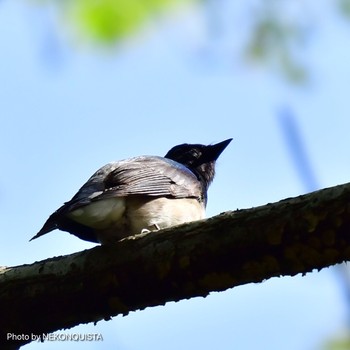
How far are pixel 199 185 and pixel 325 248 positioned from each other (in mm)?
3067

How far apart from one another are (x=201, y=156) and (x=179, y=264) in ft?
12.4

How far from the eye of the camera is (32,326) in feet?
10.4

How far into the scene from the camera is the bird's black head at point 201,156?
6.63m

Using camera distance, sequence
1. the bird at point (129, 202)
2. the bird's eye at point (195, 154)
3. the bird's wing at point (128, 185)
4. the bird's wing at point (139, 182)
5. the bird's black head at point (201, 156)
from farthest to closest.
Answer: the bird's eye at point (195, 154) → the bird's black head at point (201, 156) → the bird's wing at point (139, 182) → the bird at point (129, 202) → the bird's wing at point (128, 185)

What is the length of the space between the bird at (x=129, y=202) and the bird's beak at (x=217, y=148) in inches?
42.2

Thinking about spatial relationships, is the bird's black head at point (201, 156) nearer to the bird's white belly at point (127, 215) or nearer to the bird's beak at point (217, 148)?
the bird's beak at point (217, 148)

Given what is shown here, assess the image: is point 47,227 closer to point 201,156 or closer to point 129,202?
point 129,202

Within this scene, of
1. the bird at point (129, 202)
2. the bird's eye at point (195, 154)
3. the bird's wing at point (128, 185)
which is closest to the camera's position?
the bird's wing at point (128, 185)

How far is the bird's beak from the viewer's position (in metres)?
6.72

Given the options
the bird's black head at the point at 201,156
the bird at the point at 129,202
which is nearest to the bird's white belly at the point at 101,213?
the bird at the point at 129,202

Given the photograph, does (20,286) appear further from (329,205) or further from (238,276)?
(329,205)

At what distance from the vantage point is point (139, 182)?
186 inches

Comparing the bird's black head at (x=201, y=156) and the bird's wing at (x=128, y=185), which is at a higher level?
the bird's black head at (x=201, y=156)

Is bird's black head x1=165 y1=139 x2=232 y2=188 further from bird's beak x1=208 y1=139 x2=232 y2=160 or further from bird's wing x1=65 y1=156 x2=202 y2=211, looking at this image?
bird's wing x1=65 y1=156 x2=202 y2=211
